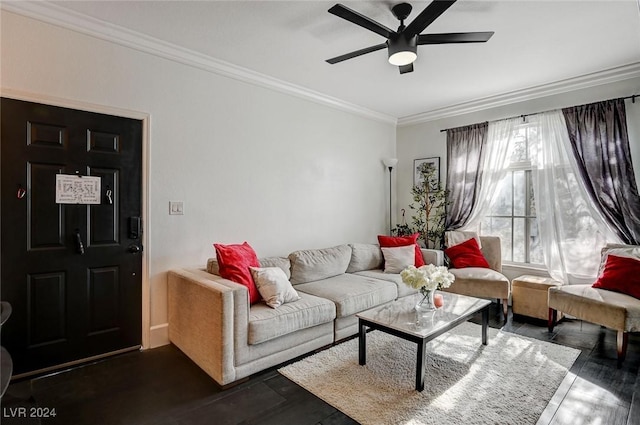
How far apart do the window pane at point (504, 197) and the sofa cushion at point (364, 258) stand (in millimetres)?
1801

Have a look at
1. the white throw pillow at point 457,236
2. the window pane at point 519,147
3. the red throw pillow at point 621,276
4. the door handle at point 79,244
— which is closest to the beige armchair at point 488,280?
the white throw pillow at point 457,236

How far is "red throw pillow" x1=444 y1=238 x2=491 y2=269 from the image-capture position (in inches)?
169

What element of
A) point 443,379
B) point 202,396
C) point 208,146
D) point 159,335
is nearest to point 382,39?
point 208,146

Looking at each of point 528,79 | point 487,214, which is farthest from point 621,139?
point 487,214

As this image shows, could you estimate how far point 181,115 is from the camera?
3.19 metres

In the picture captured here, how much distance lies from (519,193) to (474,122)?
119 cm

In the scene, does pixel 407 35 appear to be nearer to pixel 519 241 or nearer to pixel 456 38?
pixel 456 38

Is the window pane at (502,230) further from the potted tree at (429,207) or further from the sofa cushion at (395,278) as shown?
the sofa cushion at (395,278)

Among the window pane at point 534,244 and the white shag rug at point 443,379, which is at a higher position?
the window pane at point 534,244

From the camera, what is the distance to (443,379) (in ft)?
8.03

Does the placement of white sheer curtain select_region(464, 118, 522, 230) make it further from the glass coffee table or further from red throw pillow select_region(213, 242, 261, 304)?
red throw pillow select_region(213, 242, 261, 304)

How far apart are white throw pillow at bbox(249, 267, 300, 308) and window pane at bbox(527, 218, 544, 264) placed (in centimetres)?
327

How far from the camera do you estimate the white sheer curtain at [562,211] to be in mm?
3770

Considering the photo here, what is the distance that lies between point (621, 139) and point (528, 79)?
1.16 m
